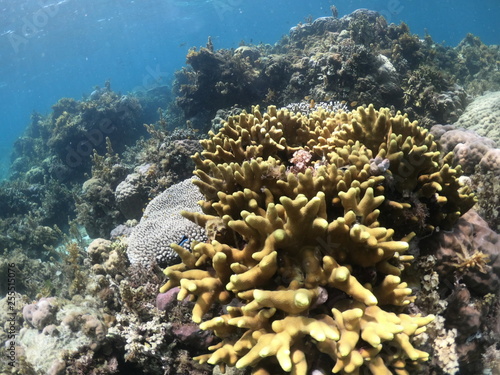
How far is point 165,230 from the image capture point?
4828 millimetres

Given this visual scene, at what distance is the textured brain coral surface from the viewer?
74.8 inches

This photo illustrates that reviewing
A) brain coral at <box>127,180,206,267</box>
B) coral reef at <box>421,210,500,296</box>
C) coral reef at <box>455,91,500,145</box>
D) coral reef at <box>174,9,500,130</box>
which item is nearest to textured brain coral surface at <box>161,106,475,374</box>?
coral reef at <box>421,210,500,296</box>

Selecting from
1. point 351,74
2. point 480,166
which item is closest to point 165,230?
point 480,166

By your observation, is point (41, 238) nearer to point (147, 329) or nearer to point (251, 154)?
point (147, 329)

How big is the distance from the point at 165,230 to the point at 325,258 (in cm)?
344

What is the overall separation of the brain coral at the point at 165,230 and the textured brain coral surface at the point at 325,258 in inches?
62.7

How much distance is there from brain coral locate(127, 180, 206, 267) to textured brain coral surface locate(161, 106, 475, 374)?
1.59 m

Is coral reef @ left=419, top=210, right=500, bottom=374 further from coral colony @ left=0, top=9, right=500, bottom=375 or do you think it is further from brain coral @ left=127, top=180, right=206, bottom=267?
brain coral @ left=127, top=180, right=206, bottom=267

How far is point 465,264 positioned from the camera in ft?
9.21

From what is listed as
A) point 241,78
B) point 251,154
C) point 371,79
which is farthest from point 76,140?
point 251,154

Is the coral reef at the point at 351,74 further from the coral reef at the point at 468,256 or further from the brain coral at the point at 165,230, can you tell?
the coral reef at the point at 468,256

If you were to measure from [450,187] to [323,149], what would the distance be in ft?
4.41

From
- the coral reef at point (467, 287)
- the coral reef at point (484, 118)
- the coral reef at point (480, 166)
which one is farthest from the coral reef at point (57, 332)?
the coral reef at point (484, 118)

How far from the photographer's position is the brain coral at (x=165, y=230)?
460 centimetres
